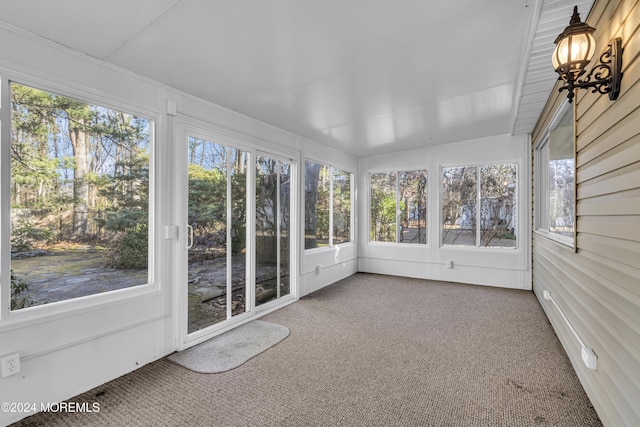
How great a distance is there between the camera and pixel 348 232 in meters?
6.34

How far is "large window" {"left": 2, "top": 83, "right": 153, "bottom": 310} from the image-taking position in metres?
2.05

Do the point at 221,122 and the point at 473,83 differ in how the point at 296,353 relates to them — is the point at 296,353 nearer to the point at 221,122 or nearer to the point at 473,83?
the point at 221,122

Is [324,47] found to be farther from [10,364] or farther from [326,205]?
[326,205]

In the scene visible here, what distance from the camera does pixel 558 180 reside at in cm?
339

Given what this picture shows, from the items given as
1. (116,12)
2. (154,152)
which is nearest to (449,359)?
(154,152)

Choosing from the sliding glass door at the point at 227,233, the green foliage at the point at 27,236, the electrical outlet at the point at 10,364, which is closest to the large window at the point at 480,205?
the sliding glass door at the point at 227,233

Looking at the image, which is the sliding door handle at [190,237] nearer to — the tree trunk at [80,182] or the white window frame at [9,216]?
the white window frame at [9,216]

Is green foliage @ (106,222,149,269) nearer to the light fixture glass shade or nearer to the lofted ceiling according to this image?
the lofted ceiling

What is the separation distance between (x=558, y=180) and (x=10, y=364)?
4900 mm

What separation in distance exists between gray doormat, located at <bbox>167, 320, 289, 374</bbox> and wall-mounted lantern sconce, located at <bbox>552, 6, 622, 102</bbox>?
3.04 meters

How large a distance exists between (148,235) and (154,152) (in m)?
0.74

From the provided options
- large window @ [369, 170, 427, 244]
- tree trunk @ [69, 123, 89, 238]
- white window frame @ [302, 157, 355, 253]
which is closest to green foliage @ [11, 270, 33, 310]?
tree trunk @ [69, 123, 89, 238]

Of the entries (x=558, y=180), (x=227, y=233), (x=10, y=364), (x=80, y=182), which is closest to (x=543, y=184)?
(x=558, y=180)

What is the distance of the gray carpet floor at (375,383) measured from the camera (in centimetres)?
197
